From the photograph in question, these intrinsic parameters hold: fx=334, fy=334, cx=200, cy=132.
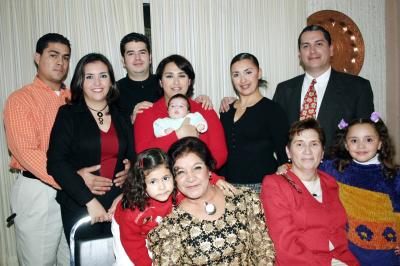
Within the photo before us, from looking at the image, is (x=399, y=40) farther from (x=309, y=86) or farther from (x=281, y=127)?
(x=281, y=127)

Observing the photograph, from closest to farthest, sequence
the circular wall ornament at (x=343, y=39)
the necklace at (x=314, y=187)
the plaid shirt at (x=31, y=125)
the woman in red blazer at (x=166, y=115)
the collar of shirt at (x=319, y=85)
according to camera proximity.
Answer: the necklace at (x=314, y=187), the woman in red blazer at (x=166, y=115), the plaid shirt at (x=31, y=125), the collar of shirt at (x=319, y=85), the circular wall ornament at (x=343, y=39)

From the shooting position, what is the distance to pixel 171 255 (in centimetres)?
175

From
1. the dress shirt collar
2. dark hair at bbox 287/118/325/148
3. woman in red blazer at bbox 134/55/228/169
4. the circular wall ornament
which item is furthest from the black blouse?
the circular wall ornament

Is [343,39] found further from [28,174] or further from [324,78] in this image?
[28,174]

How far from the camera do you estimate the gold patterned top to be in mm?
1755

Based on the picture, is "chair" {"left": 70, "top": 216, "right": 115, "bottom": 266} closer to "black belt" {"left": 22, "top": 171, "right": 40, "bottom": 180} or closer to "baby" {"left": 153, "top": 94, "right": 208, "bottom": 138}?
"baby" {"left": 153, "top": 94, "right": 208, "bottom": 138}

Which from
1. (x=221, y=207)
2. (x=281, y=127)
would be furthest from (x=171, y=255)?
(x=281, y=127)

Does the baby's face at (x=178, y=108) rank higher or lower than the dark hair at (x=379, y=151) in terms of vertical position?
higher

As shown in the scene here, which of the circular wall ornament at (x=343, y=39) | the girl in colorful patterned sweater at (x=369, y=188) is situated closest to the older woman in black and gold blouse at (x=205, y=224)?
the girl in colorful patterned sweater at (x=369, y=188)

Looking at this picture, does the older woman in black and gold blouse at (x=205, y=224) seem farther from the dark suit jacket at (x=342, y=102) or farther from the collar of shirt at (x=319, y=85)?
the collar of shirt at (x=319, y=85)

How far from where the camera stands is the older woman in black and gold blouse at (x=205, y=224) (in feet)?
5.78

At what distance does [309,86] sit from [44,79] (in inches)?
90.1

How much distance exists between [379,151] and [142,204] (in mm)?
1720

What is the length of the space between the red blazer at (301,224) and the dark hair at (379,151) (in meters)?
0.44
